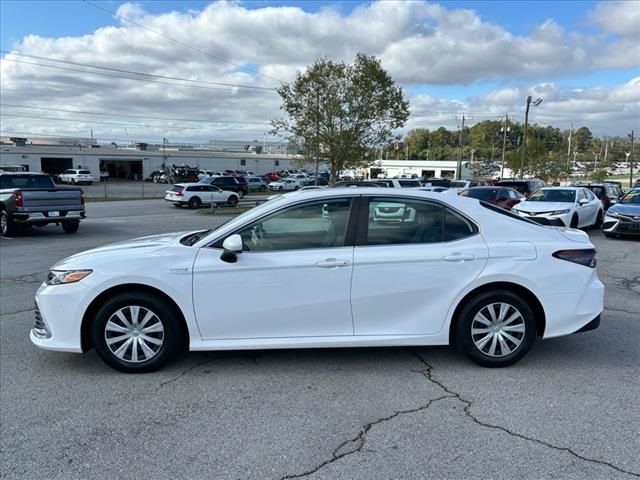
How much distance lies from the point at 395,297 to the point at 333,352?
97 centimetres

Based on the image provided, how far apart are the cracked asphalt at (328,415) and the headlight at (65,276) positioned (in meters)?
0.84

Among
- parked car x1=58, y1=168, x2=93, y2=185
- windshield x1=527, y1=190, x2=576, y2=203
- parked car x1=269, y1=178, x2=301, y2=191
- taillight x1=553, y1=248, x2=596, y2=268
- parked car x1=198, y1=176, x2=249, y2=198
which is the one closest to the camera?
taillight x1=553, y1=248, x2=596, y2=268

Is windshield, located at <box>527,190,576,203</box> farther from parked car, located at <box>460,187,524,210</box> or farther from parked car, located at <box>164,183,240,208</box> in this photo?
parked car, located at <box>164,183,240,208</box>

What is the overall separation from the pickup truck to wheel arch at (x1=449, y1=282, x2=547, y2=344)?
43.4 ft

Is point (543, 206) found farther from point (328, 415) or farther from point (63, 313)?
point (63, 313)

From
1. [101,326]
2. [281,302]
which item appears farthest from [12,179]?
[281,302]

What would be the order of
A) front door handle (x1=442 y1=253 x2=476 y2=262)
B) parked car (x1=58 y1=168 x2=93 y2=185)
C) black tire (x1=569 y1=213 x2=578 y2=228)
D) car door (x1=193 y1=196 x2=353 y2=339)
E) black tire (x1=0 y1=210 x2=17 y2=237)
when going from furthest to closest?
parked car (x1=58 y1=168 x2=93 y2=185) → black tire (x1=569 y1=213 x2=578 y2=228) → black tire (x1=0 y1=210 x2=17 y2=237) → front door handle (x1=442 y1=253 x2=476 y2=262) → car door (x1=193 y1=196 x2=353 y2=339)

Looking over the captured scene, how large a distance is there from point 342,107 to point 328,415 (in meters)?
25.7

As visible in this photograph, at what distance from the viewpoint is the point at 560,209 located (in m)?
14.0

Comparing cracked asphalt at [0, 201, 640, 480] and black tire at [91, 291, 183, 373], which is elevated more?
black tire at [91, 291, 183, 373]

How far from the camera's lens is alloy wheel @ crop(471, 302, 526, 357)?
4.20 metres

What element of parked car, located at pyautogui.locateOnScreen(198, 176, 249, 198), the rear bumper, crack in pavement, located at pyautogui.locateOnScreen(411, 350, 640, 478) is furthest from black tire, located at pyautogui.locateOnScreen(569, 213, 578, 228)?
parked car, located at pyautogui.locateOnScreen(198, 176, 249, 198)

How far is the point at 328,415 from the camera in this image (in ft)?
11.5

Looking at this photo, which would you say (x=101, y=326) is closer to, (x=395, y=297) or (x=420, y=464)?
(x=395, y=297)
